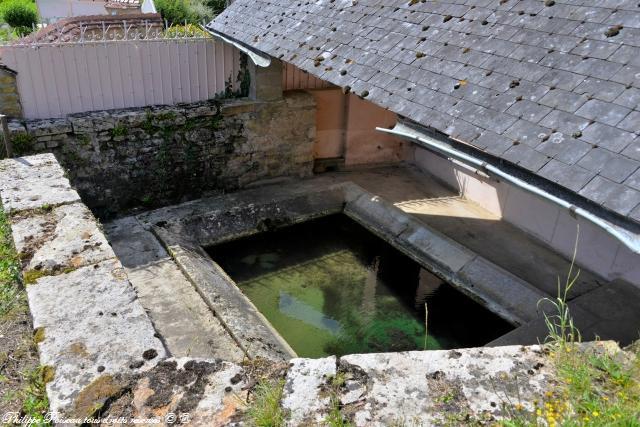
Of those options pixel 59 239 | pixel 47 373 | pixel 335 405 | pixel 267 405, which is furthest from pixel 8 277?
pixel 335 405

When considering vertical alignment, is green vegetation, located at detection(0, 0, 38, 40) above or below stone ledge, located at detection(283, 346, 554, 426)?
below

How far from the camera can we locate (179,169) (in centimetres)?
760

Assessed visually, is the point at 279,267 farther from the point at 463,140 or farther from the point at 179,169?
the point at 463,140

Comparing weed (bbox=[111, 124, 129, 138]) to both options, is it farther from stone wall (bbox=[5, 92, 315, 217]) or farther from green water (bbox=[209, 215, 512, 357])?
green water (bbox=[209, 215, 512, 357])

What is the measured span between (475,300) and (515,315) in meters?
0.58

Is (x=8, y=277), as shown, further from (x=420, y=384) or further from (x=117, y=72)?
(x=117, y=72)

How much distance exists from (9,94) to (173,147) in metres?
2.12

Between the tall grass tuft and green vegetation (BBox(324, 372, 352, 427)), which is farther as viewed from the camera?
the tall grass tuft

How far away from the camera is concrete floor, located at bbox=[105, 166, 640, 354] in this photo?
16.2ft

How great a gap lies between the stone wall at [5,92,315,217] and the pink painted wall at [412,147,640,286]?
2609 mm

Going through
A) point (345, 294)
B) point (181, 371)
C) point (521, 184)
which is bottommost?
point (345, 294)

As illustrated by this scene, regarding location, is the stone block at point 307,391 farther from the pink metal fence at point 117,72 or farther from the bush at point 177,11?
the bush at point 177,11

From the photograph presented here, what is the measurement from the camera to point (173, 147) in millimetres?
7422

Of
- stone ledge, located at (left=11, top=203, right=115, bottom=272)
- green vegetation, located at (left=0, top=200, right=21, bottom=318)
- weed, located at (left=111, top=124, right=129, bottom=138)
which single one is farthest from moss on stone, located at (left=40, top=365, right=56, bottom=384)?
weed, located at (left=111, top=124, right=129, bottom=138)
